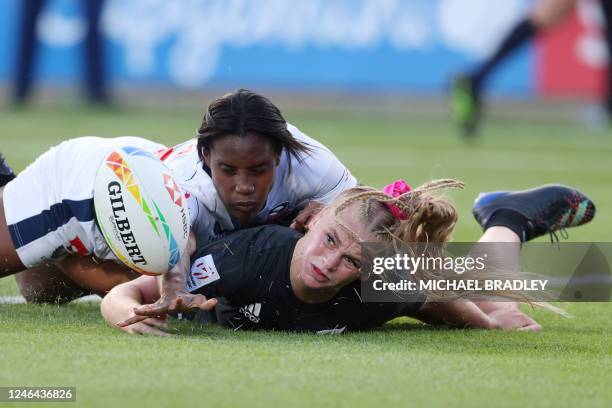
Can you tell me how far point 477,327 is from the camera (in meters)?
5.56

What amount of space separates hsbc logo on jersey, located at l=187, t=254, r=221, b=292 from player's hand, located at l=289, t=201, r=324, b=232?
49 centimetres

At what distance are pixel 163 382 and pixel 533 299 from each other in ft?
7.03

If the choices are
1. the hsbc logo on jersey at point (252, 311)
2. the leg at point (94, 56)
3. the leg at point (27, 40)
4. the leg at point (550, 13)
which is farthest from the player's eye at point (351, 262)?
the leg at point (27, 40)

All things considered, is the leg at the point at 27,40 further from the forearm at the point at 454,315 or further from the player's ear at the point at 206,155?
the forearm at the point at 454,315

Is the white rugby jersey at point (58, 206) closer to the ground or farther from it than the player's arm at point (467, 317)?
farther from it

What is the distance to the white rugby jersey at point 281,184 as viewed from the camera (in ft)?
18.3

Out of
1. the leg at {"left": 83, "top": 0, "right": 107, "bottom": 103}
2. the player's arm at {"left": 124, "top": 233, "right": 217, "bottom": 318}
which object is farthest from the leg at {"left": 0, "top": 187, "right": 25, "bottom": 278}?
the leg at {"left": 83, "top": 0, "right": 107, "bottom": 103}

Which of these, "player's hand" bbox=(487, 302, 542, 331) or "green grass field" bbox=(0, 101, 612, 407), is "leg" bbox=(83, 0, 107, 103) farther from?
"player's hand" bbox=(487, 302, 542, 331)

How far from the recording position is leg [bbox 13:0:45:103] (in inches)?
768

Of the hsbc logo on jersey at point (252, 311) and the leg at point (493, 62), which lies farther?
the leg at point (493, 62)

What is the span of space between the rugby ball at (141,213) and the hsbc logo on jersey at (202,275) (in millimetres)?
303

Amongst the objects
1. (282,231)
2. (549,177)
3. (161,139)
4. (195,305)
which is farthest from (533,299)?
(161,139)

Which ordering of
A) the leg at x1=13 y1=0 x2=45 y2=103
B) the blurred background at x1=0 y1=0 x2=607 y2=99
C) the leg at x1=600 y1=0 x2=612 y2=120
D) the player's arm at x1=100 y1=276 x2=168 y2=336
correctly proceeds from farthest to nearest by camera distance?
the blurred background at x1=0 y1=0 x2=607 y2=99, the leg at x1=13 y1=0 x2=45 y2=103, the leg at x1=600 y1=0 x2=612 y2=120, the player's arm at x1=100 y1=276 x2=168 y2=336

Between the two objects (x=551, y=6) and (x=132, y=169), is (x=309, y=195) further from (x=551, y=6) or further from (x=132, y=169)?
(x=551, y=6)
